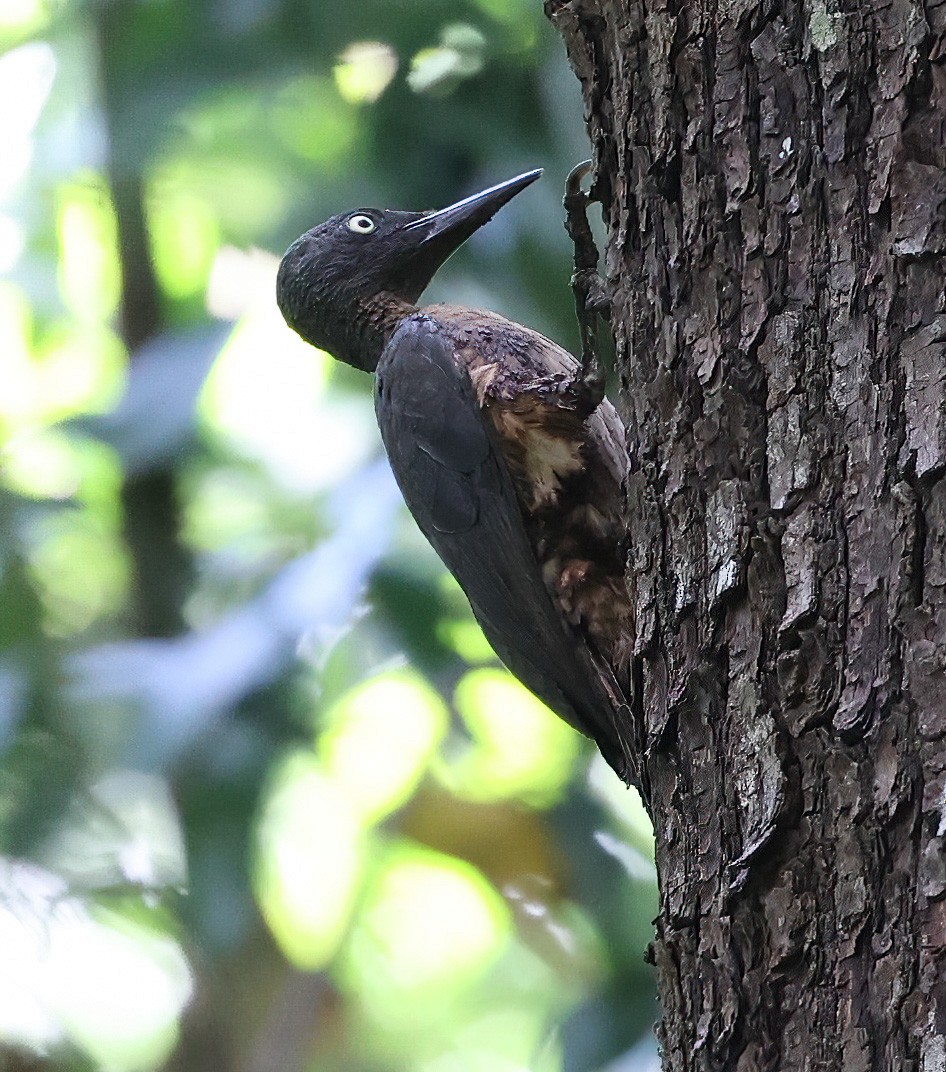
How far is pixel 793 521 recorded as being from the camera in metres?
1.55

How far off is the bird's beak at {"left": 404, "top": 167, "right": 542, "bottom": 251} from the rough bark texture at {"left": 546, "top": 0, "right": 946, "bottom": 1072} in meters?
1.25

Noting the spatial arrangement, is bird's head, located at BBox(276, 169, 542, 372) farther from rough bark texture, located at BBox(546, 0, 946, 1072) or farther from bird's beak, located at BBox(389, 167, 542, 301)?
rough bark texture, located at BBox(546, 0, 946, 1072)

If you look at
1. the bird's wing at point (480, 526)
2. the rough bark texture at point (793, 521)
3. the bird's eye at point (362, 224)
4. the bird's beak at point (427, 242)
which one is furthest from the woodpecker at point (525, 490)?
the rough bark texture at point (793, 521)

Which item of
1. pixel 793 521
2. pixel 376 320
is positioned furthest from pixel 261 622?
pixel 793 521

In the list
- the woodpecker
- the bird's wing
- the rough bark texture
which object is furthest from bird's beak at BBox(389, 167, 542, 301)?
the rough bark texture

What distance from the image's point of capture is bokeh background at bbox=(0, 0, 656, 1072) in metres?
3.70

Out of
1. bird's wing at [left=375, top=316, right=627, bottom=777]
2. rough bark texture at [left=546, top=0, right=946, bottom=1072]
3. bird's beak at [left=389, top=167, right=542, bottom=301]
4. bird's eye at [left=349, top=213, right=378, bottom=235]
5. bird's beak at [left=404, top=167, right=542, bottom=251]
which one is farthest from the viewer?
bird's eye at [left=349, top=213, right=378, bottom=235]

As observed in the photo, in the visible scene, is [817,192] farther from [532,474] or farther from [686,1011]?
[532,474]

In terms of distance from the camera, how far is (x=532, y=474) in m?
2.76

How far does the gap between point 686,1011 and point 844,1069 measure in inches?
10.3

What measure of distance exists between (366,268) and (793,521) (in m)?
2.05

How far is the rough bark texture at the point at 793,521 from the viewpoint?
53.9 inches

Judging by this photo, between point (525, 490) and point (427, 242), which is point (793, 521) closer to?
point (525, 490)

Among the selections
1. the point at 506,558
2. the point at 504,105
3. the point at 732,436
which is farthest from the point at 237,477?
the point at 732,436
